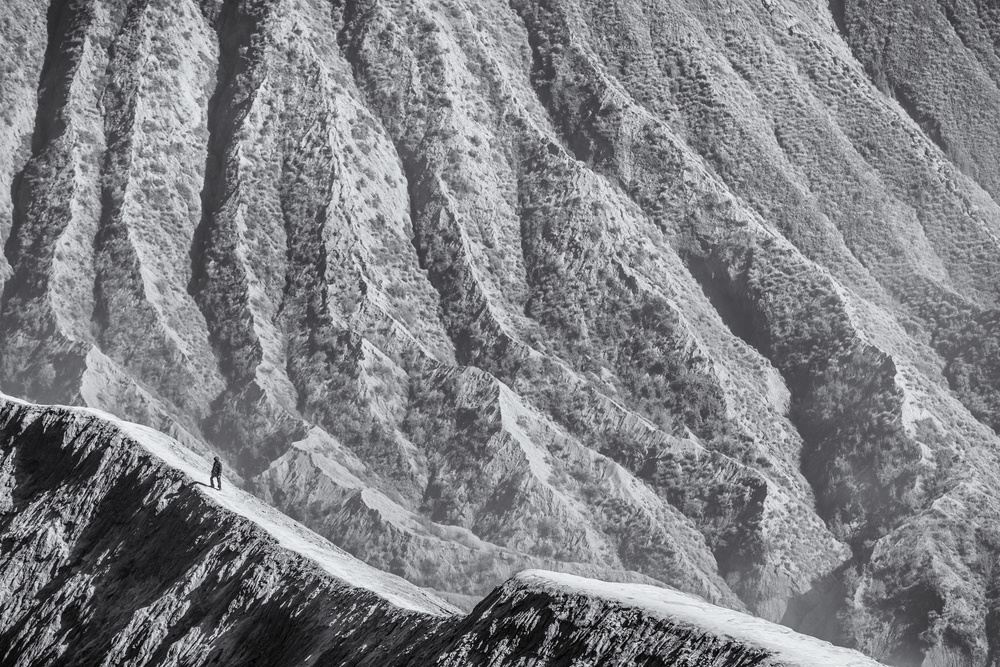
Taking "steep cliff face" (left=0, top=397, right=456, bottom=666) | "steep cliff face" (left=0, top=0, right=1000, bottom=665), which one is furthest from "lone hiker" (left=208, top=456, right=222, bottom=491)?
"steep cliff face" (left=0, top=0, right=1000, bottom=665)

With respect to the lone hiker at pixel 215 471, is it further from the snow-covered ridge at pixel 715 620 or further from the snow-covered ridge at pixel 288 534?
the snow-covered ridge at pixel 715 620

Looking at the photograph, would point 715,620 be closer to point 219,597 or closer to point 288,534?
point 219,597

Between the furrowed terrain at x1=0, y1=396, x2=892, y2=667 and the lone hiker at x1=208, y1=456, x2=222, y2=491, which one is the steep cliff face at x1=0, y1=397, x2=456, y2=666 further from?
the lone hiker at x1=208, y1=456, x2=222, y2=491

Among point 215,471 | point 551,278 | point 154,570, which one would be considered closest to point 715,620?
point 215,471

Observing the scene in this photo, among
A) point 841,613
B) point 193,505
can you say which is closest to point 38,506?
point 193,505

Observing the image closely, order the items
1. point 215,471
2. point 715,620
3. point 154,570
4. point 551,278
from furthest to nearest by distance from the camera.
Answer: point 551,278 < point 215,471 < point 154,570 < point 715,620

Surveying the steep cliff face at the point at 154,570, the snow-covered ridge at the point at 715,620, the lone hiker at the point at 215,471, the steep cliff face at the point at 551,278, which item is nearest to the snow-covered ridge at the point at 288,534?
the steep cliff face at the point at 154,570
